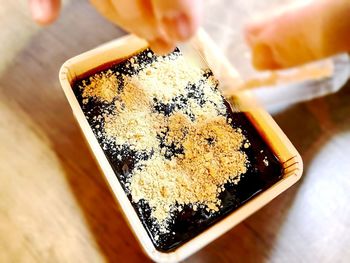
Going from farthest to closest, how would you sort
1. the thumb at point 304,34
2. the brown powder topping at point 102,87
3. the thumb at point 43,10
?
the brown powder topping at point 102,87 → the thumb at point 43,10 → the thumb at point 304,34

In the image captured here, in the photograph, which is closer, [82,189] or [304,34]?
[304,34]

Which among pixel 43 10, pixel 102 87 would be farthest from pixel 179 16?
pixel 102 87

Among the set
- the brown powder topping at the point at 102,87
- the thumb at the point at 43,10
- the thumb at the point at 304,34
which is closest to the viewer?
the thumb at the point at 304,34

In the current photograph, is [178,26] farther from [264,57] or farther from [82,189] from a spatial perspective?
[82,189]

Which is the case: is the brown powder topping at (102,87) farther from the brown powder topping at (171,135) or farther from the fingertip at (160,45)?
the fingertip at (160,45)

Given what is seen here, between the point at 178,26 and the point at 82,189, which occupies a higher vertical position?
the point at 178,26

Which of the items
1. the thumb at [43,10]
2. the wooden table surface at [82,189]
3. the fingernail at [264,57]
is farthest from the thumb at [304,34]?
the wooden table surface at [82,189]
